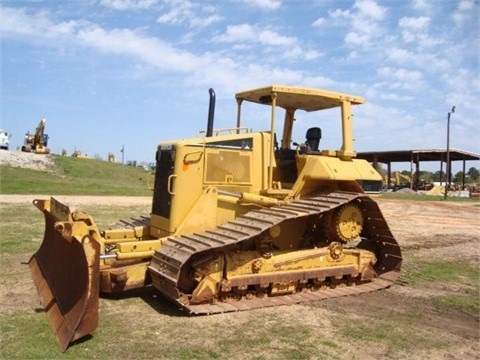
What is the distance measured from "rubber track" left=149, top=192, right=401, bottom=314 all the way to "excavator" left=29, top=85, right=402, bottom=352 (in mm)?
19

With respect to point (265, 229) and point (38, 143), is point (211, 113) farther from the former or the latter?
point (38, 143)

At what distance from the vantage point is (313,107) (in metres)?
9.09

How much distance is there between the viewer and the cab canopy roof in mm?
7992

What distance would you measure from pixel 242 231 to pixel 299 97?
110 inches

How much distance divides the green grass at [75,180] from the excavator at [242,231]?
1888 centimetres

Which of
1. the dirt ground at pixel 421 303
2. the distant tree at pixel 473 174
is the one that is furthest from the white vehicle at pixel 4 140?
the distant tree at pixel 473 174

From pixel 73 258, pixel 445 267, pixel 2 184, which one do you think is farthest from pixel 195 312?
pixel 2 184

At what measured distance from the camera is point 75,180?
3656 centimetres

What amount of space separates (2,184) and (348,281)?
23766 mm

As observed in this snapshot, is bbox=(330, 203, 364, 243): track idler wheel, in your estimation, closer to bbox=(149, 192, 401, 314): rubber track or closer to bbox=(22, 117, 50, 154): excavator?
bbox=(149, 192, 401, 314): rubber track

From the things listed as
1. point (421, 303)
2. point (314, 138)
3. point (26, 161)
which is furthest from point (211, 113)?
point (26, 161)

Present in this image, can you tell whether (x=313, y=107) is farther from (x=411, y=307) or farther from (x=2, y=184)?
(x=2, y=184)

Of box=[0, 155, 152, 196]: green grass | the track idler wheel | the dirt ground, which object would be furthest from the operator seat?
box=[0, 155, 152, 196]: green grass

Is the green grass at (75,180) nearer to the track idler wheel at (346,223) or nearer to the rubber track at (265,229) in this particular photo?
the rubber track at (265,229)
